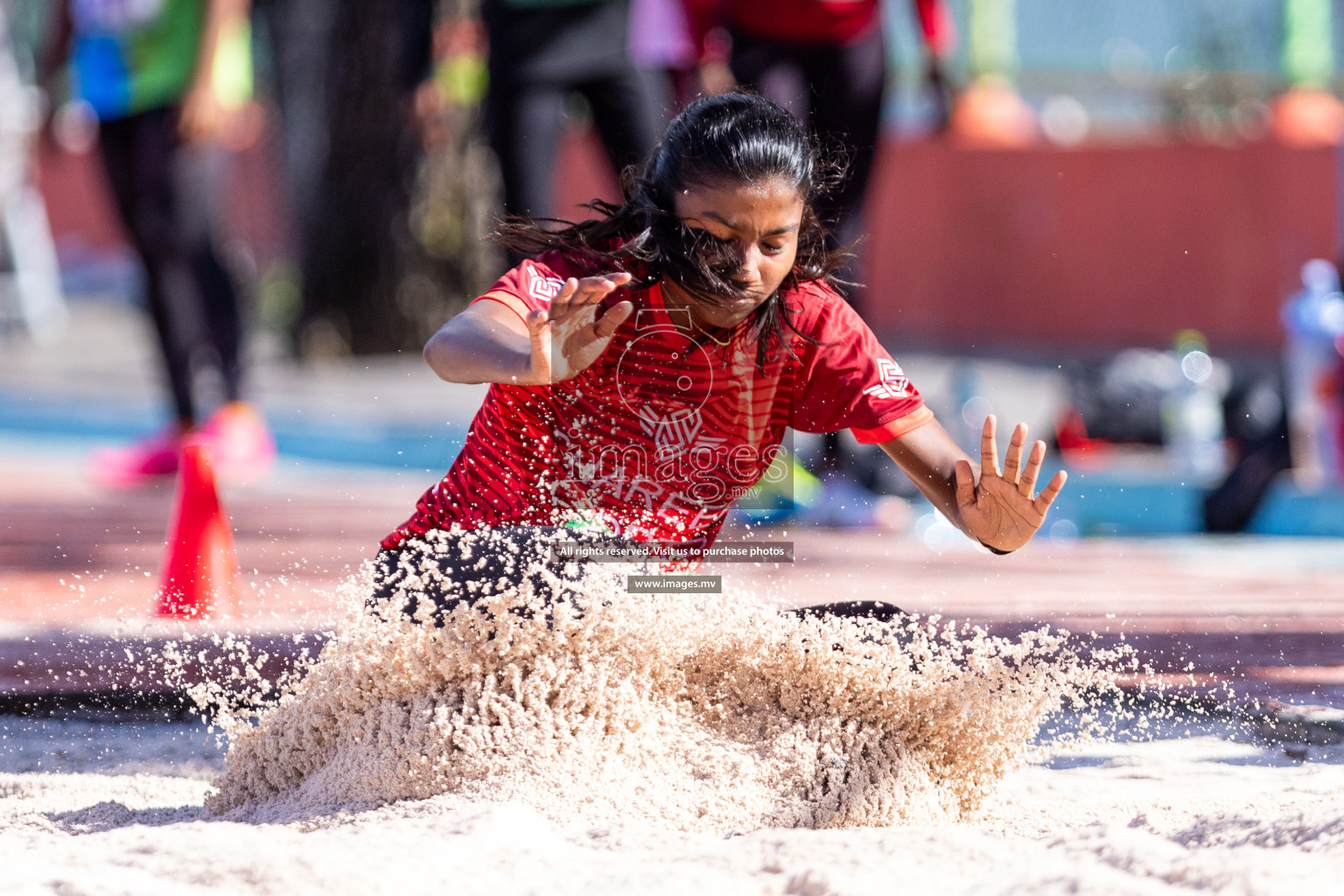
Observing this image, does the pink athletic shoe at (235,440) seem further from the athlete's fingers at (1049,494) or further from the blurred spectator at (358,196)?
the athlete's fingers at (1049,494)

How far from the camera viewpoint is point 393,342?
845 cm

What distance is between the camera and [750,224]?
2.07m

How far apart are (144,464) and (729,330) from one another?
3.52 m

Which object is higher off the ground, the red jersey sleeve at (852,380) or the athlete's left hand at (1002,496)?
the red jersey sleeve at (852,380)

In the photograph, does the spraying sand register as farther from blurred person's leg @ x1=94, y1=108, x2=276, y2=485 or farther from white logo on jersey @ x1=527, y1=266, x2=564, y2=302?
blurred person's leg @ x1=94, y1=108, x2=276, y2=485

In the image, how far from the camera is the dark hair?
6.86 ft

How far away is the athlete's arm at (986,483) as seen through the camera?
2170 millimetres

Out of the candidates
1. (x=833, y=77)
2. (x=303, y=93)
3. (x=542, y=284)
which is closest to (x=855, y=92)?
(x=833, y=77)

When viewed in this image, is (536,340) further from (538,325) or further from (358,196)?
(358,196)

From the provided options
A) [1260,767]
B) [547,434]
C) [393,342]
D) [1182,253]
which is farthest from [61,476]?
[1182,253]

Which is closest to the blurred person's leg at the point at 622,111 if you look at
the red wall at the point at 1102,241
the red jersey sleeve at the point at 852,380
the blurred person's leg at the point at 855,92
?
the blurred person's leg at the point at 855,92

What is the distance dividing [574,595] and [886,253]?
7544mm

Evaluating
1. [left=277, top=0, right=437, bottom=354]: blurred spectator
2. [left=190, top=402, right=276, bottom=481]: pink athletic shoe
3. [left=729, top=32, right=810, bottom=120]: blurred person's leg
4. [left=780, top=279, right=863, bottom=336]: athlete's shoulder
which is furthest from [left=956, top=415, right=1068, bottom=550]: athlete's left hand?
[left=277, top=0, right=437, bottom=354]: blurred spectator

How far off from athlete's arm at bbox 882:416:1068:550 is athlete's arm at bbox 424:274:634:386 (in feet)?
1.80
